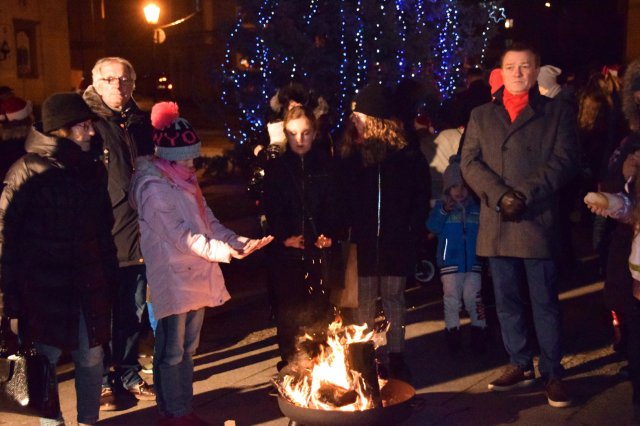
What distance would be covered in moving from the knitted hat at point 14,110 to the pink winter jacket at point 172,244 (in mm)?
Answer: 2780

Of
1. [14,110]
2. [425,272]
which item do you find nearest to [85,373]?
[14,110]

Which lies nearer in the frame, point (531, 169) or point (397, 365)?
point (531, 169)

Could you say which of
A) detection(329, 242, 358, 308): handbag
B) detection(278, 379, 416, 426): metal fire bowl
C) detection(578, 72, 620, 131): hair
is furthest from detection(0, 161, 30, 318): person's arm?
detection(578, 72, 620, 131): hair

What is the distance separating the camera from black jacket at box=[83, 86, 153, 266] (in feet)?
20.1

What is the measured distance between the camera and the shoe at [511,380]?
6.11 meters

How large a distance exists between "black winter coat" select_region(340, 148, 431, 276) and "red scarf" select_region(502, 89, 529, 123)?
70 cm

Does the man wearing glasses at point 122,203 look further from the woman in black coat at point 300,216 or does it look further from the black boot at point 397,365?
the black boot at point 397,365

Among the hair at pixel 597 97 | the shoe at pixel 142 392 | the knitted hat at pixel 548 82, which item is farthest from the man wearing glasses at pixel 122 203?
the hair at pixel 597 97

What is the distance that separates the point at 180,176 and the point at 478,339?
114 inches

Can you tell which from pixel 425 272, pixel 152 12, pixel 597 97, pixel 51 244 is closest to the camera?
pixel 51 244

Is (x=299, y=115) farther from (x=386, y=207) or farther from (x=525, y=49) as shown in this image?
(x=525, y=49)

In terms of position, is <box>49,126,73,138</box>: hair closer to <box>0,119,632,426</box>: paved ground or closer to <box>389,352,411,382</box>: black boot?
<box>0,119,632,426</box>: paved ground

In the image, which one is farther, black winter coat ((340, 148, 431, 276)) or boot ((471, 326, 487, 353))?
boot ((471, 326, 487, 353))

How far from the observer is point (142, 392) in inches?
243
